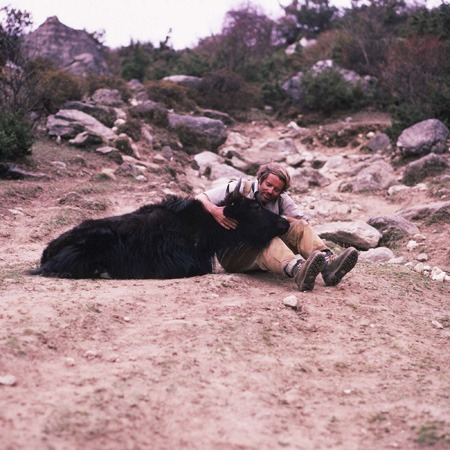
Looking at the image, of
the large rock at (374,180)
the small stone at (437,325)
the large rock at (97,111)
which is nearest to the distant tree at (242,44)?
the large rock at (97,111)

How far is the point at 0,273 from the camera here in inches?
174

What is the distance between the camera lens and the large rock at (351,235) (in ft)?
21.0

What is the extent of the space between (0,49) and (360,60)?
11438 mm

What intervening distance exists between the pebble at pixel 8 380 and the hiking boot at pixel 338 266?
2.41 meters

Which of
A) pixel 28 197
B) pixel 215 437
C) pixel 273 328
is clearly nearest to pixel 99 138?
pixel 28 197

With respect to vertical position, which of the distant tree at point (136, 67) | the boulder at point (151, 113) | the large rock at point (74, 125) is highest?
the distant tree at point (136, 67)

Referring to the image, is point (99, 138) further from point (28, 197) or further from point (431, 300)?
point (431, 300)

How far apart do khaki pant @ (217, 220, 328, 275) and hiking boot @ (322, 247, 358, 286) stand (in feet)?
0.49

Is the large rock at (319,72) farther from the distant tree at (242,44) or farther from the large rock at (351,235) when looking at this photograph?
the large rock at (351,235)

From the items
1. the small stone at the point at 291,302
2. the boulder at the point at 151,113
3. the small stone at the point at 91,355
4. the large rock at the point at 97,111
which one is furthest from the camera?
the boulder at the point at 151,113

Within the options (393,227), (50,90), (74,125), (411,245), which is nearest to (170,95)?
(50,90)

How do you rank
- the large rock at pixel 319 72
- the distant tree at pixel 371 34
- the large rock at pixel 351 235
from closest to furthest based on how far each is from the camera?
the large rock at pixel 351 235
the large rock at pixel 319 72
the distant tree at pixel 371 34

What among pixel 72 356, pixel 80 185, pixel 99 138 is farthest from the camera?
pixel 99 138

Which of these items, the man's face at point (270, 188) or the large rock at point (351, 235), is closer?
the man's face at point (270, 188)
